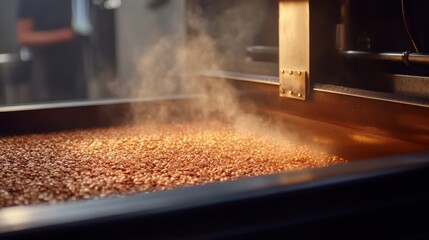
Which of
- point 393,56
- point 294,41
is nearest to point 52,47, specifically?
point 294,41

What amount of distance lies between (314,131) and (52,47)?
4.08 m

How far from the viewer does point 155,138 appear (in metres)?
2.12

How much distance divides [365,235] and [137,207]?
435 millimetres

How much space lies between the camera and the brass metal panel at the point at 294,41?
198 centimetres

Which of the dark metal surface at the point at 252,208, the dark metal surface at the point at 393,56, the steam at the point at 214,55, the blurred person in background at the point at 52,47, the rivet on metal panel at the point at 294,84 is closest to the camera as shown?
the dark metal surface at the point at 252,208

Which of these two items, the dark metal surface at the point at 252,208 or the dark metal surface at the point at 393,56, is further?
the dark metal surface at the point at 393,56

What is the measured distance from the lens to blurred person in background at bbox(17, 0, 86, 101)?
5285mm

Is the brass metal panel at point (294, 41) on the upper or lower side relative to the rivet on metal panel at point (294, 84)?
upper

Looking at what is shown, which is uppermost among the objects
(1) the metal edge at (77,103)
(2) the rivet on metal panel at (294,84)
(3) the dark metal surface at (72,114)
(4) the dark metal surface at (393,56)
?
(4) the dark metal surface at (393,56)

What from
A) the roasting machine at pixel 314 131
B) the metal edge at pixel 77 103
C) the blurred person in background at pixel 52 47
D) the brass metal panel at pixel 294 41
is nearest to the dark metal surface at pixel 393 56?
the roasting machine at pixel 314 131

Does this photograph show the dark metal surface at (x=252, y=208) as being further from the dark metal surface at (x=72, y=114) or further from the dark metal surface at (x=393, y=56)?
the dark metal surface at (x=72, y=114)

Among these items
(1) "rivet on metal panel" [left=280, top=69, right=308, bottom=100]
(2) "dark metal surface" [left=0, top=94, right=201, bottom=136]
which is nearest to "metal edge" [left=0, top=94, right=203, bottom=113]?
(2) "dark metal surface" [left=0, top=94, right=201, bottom=136]

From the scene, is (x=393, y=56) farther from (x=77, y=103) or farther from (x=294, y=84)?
(x=77, y=103)

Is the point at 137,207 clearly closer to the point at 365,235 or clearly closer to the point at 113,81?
the point at 365,235
